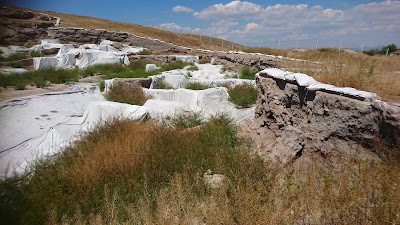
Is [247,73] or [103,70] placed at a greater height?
[247,73]

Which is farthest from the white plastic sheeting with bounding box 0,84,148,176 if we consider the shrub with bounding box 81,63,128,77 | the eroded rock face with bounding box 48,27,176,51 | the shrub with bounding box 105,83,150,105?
the eroded rock face with bounding box 48,27,176,51

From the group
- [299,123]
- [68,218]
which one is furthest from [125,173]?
[299,123]

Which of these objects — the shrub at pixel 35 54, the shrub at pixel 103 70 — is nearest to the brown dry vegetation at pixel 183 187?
the shrub at pixel 103 70

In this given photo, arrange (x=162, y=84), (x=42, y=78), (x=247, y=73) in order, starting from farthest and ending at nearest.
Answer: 1. (x=247, y=73)
2. (x=42, y=78)
3. (x=162, y=84)

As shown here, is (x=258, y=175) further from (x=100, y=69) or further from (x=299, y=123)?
(x=100, y=69)

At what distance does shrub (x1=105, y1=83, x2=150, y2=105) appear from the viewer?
28.4 ft

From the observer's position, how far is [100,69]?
15.3 meters

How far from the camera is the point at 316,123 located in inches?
187

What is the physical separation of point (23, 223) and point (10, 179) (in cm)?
53

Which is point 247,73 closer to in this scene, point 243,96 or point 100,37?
point 243,96

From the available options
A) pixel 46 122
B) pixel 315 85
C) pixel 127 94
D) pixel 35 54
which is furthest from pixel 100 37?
pixel 315 85

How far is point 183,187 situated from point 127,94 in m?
5.66

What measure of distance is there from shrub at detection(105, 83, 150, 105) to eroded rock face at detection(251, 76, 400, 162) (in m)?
3.68

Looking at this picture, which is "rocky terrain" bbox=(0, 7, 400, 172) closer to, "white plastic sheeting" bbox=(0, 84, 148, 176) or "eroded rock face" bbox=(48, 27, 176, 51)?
"white plastic sheeting" bbox=(0, 84, 148, 176)
